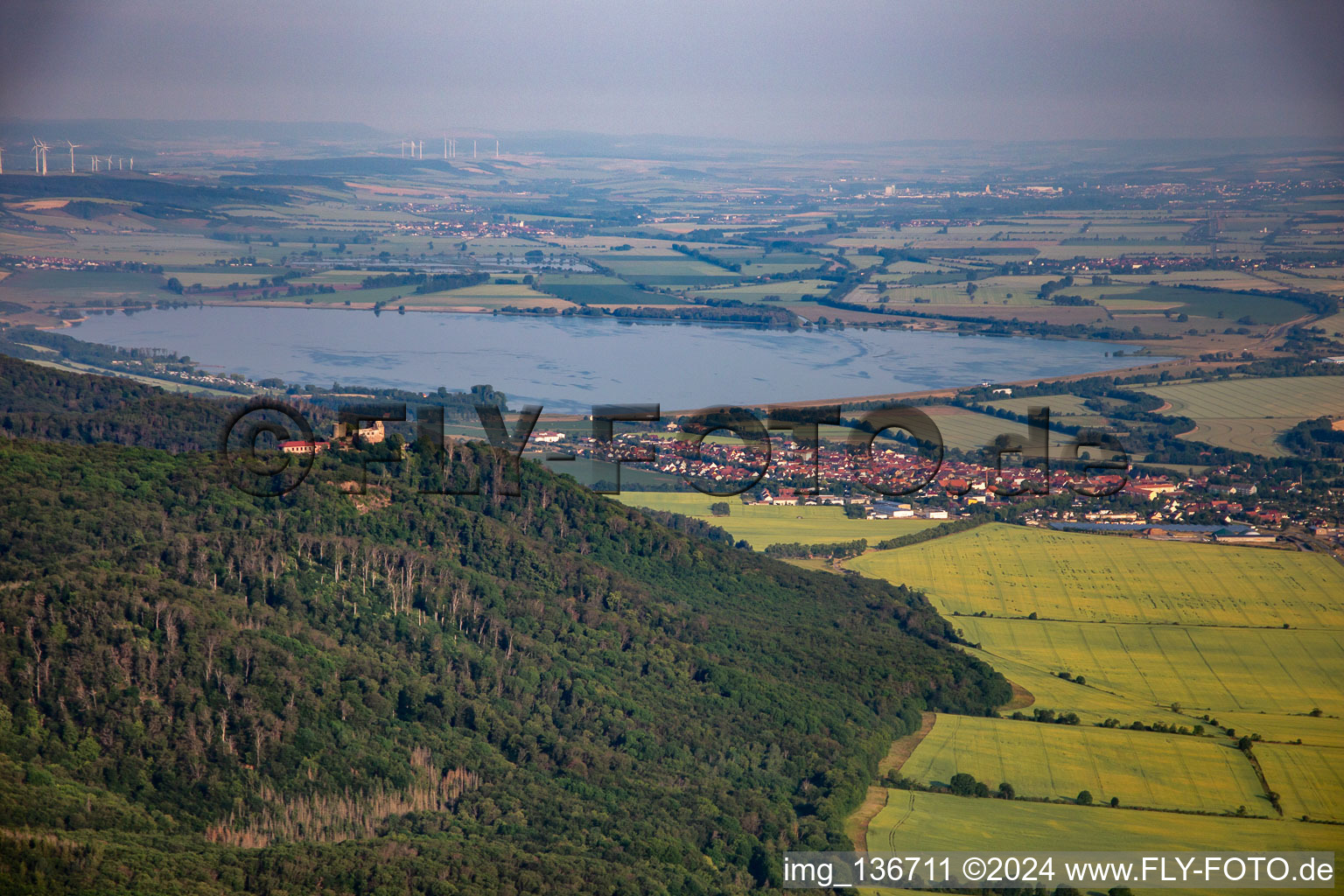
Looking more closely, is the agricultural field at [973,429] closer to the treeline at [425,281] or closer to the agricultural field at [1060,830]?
the agricultural field at [1060,830]

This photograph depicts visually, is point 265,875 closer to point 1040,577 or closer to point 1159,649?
point 1159,649

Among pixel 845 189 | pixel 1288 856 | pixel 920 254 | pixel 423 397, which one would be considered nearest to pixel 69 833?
pixel 1288 856

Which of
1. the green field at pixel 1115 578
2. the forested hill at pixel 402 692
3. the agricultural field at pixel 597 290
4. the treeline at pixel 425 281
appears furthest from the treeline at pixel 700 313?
the forested hill at pixel 402 692

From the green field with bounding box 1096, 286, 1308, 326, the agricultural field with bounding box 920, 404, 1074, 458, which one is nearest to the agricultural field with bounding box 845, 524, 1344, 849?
the agricultural field with bounding box 920, 404, 1074, 458

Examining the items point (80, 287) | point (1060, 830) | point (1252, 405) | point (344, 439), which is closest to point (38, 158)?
point (80, 287)

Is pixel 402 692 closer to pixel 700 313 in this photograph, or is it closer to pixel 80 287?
pixel 700 313

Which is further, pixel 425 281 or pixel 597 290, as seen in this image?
pixel 425 281
